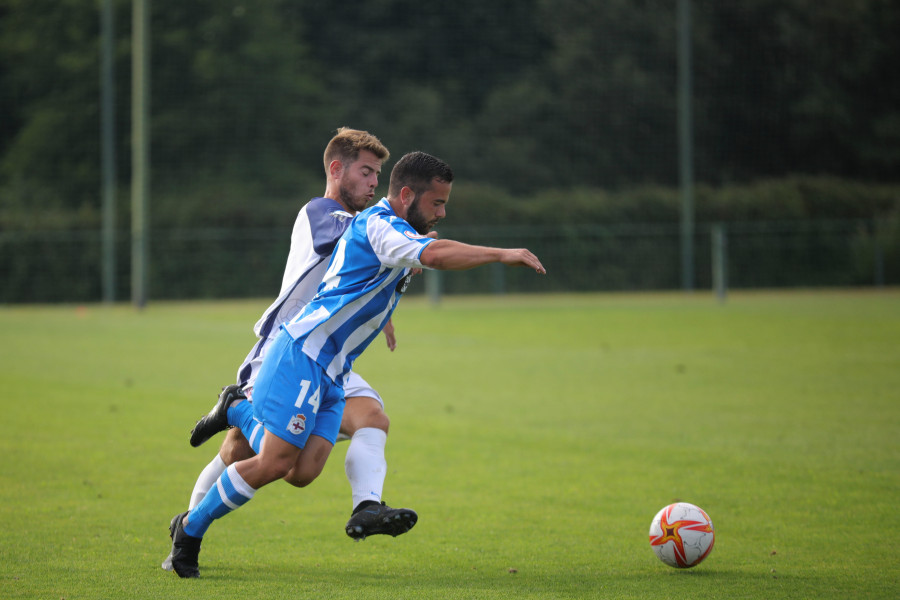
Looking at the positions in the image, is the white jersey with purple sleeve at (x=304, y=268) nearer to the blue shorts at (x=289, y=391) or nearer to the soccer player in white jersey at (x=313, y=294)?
the soccer player in white jersey at (x=313, y=294)

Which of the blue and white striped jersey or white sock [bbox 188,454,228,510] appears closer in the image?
the blue and white striped jersey

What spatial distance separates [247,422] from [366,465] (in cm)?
58

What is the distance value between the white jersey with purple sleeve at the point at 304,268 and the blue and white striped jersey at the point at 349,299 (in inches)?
13.0

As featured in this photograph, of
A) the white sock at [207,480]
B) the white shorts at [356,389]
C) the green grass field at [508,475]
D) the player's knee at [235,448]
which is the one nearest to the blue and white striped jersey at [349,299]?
the white shorts at [356,389]

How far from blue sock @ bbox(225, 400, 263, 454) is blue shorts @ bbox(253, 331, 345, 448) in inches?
7.5

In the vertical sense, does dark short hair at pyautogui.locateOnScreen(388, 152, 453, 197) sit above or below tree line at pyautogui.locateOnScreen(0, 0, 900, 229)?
below

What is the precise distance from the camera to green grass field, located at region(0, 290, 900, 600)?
15.6 feet

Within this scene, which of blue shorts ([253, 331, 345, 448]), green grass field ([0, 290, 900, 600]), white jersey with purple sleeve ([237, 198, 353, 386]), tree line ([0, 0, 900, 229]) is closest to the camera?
blue shorts ([253, 331, 345, 448])

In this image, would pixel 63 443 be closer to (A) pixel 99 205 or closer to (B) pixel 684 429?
(B) pixel 684 429

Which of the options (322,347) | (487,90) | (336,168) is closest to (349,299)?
(322,347)

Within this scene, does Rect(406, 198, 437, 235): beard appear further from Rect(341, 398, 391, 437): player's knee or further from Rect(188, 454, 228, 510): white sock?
Rect(188, 454, 228, 510): white sock

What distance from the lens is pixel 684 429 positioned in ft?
29.0

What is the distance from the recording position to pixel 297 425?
4535 mm

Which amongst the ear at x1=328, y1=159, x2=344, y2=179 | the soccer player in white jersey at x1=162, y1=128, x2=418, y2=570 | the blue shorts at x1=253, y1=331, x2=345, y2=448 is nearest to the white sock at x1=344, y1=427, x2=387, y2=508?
the soccer player in white jersey at x1=162, y1=128, x2=418, y2=570
